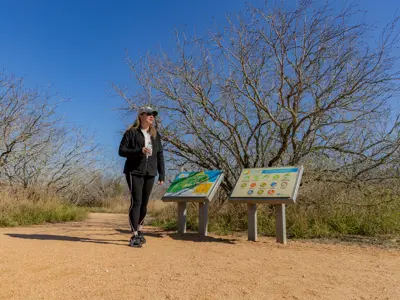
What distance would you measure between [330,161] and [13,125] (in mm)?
8665

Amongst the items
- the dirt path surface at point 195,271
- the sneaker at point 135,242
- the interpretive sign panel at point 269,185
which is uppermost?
the interpretive sign panel at point 269,185

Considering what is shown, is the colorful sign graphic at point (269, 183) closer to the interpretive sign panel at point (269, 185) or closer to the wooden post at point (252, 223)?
the interpretive sign panel at point (269, 185)

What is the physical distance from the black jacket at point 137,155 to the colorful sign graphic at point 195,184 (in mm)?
813

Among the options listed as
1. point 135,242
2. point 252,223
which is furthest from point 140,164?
point 252,223

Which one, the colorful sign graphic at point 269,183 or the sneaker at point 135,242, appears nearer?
the sneaker at point 135,242

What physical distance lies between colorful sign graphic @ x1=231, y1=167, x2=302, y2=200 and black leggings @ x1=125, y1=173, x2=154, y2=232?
128cm

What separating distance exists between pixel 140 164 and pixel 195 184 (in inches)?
53.8

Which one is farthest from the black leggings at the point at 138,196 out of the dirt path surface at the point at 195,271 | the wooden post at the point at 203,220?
the wooden post at the point at 203,220

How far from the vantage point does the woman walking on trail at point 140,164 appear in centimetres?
420

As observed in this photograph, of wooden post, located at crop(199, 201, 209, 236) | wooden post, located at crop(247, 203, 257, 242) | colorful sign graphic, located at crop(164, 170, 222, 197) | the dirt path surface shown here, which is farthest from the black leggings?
wooden post, located at crop(247, 203, 257, 242)

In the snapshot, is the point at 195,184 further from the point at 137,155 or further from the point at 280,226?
the point at 280,226

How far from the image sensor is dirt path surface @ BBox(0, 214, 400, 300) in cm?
221

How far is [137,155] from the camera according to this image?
4270mm

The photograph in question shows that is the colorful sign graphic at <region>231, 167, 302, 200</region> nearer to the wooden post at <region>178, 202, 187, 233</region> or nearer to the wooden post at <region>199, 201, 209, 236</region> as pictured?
the wooden post at <region>199, 201, 209, 236</region>
